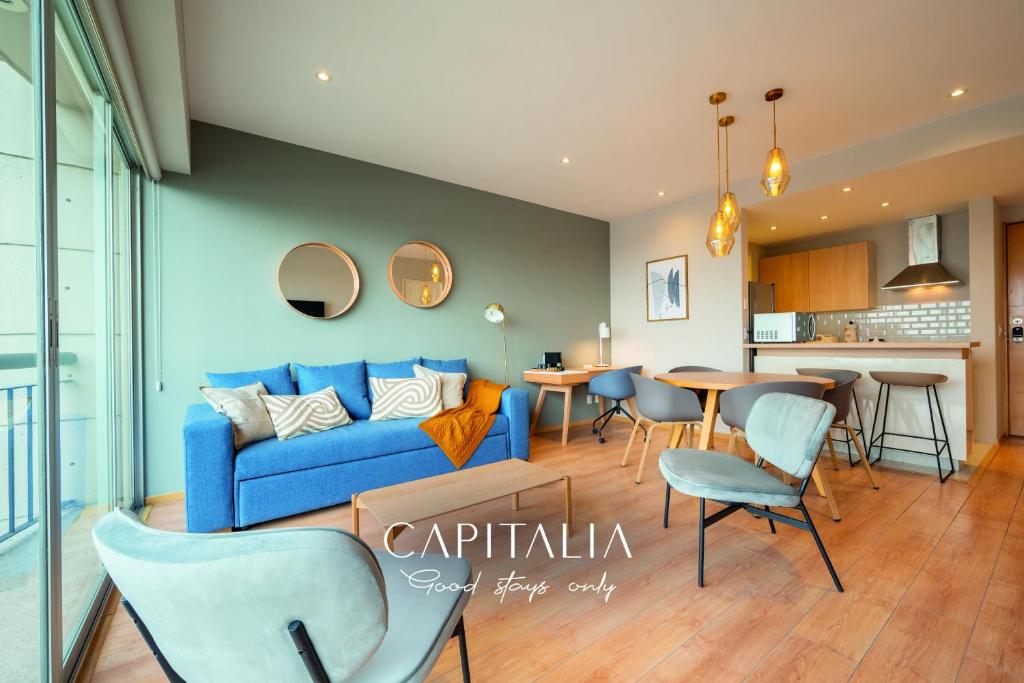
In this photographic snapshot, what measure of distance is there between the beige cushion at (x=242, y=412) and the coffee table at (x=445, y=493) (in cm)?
95

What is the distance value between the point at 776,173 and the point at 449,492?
255cm

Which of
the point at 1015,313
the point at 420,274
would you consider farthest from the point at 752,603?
the point at 1015,313

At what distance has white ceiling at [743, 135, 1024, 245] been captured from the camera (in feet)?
10.2

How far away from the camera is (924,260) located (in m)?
4.59

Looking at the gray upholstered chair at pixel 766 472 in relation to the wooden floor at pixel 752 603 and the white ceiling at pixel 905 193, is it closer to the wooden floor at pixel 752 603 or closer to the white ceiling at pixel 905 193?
the wooden floor at pixel 752 603

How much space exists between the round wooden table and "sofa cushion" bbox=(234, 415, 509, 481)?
5.78 feet

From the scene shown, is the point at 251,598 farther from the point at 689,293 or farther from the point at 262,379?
the point at 689,293

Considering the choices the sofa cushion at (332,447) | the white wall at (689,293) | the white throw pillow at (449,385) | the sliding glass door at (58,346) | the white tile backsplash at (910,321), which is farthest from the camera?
the white tile backsplash at (910,321)

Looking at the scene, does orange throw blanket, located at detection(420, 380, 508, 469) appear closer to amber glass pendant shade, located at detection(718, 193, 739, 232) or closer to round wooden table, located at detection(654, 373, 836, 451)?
round wooden table, located at detection(654, 373, 836, 451)

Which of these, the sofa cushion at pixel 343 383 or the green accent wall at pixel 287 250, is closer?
the green accent wall at pixel 287 250

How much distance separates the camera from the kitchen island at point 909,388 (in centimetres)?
309

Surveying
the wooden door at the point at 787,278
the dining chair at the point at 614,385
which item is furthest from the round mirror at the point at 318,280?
the wooden door at the point at 787,278

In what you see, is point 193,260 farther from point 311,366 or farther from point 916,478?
point 916,478

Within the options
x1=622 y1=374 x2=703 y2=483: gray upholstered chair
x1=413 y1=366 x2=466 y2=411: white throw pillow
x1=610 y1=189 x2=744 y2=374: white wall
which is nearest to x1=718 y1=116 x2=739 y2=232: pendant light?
x1=622 y1=374 x2=703 y2=483: gray upholstered chair
